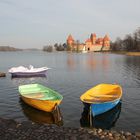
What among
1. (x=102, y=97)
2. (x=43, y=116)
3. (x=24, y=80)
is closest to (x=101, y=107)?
(x=102, y=97)

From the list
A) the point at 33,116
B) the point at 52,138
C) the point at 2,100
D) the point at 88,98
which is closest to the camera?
Result: the point at 52,138

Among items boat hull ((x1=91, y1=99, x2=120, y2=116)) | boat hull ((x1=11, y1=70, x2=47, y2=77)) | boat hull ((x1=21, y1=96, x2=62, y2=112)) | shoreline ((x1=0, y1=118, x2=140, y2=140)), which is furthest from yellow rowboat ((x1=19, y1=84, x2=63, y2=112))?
boat hull ((x1=11, y1=70, x2=47, y2=77))

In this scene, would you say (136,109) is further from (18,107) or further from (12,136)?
(12,136)

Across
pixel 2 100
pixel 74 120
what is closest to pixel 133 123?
pixel 74 120

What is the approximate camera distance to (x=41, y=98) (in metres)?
18.0

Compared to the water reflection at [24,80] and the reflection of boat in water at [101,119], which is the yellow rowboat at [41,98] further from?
the water reflection at [24,80]

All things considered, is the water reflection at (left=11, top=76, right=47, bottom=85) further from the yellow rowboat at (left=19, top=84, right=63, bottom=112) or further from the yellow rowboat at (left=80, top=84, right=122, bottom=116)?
the yellow rowboat at (left=80, top=84, right=122, bottom=116)

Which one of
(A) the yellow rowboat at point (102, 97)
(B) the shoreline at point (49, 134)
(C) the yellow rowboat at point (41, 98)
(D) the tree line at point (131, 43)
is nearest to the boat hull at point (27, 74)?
(C) the yellow rowboat at point (41, 98)

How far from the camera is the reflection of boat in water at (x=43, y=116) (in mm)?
15990

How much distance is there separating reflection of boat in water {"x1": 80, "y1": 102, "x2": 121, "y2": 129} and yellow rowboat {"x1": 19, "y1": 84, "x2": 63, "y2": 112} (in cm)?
193

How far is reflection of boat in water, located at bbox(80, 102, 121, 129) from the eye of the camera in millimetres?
15453

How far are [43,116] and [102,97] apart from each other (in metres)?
4.70

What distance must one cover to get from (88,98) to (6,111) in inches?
228

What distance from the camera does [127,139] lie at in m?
11.4
